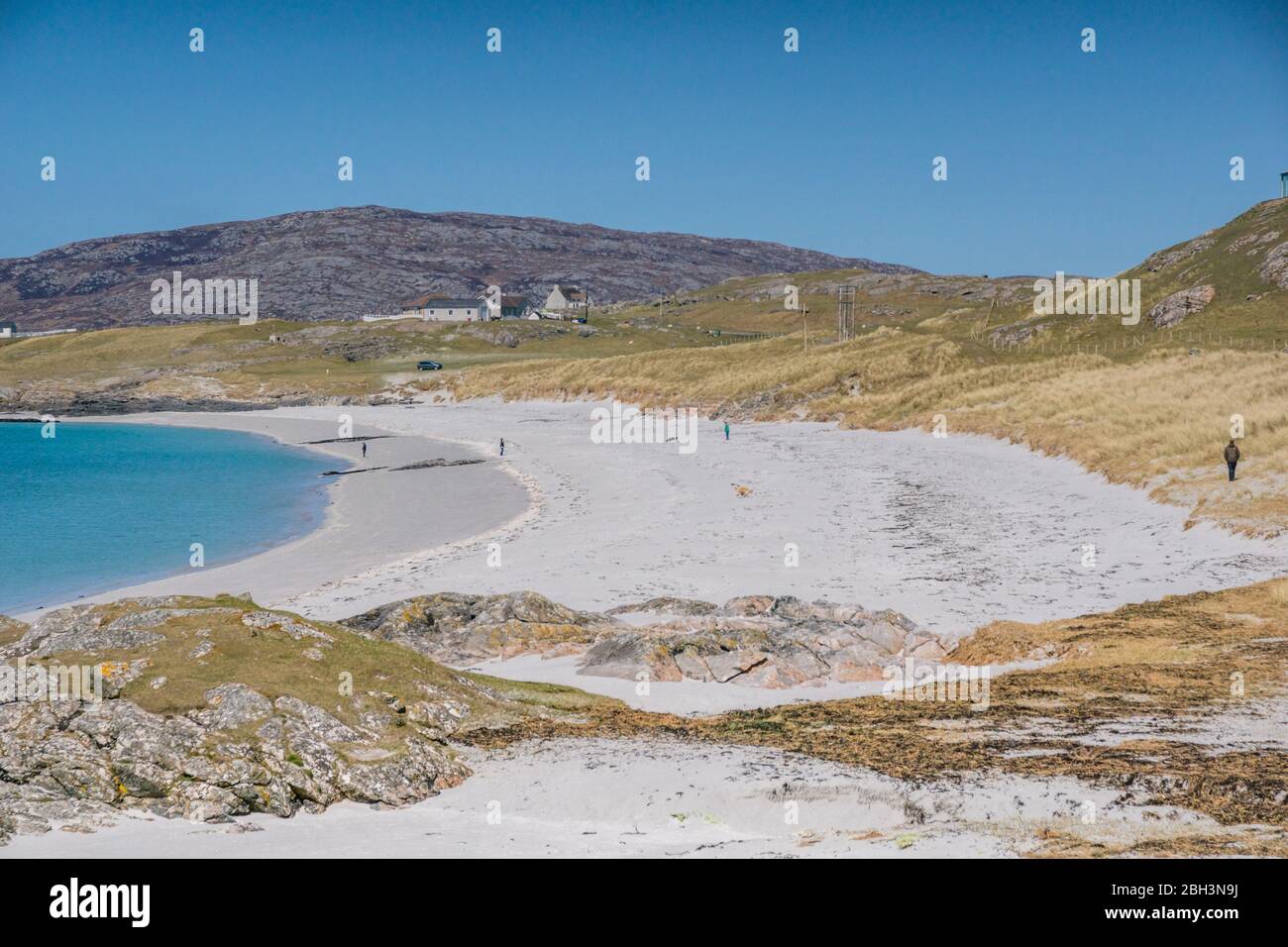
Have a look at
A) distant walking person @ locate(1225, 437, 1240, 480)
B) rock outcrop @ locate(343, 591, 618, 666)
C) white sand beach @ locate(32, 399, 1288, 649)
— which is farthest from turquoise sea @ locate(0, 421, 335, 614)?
distant walking person @ locate(1225, 437, 1240, 480)

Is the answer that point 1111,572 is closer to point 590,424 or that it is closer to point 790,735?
point 790,735

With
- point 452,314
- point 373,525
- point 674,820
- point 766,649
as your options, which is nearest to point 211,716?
point 674,820
